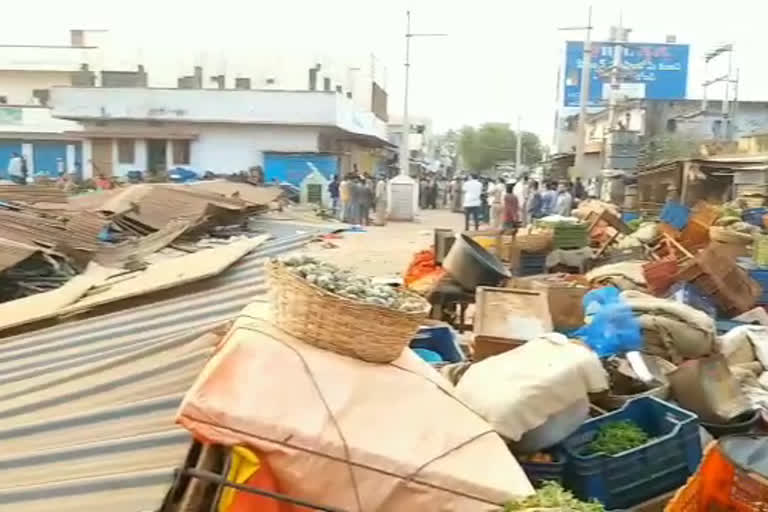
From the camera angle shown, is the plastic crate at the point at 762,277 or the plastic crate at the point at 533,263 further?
the plastic crate at the point at 533,263

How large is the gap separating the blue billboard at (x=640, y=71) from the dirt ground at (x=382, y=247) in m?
13.2

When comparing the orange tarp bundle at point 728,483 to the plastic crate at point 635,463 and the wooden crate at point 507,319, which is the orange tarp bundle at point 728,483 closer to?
the plastic crate at point 635,463

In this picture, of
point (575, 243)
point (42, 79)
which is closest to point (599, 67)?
point (575, 243)

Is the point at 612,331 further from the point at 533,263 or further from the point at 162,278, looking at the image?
the point at 533,263

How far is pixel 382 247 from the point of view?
61.8ft

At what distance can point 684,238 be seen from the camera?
11.2 metres

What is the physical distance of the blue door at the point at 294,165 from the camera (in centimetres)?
3266

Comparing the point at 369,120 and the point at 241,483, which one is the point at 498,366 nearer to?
the point at 241,483

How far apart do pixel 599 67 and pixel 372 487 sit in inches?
1444

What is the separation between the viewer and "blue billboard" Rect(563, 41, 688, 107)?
37.8 meters

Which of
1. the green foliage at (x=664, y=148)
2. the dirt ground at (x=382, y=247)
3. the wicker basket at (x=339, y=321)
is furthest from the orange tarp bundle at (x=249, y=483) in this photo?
the green foliage at (x=664, y=148)

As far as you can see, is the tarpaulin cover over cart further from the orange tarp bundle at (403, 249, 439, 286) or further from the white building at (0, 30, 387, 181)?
the white building at (0, 30, 387, 181)

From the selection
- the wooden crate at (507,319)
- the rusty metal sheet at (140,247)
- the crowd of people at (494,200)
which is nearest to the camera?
the wooden crate at (507,319)

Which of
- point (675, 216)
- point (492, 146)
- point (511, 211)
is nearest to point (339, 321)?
point (675, 216)
